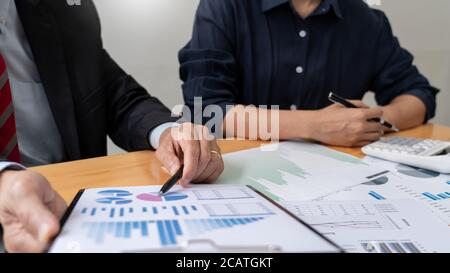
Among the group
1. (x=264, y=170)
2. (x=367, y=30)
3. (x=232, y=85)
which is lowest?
(x=264, y=170)

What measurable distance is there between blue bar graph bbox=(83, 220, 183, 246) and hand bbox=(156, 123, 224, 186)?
0.17 m

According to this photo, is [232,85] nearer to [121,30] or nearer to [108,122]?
[108,122]

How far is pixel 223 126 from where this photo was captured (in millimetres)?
914

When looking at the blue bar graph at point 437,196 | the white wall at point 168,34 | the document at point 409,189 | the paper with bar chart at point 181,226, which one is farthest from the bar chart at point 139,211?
the white wall at point 168,34

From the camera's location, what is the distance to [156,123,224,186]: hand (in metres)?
0.55

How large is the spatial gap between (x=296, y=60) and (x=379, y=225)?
0.69 metres

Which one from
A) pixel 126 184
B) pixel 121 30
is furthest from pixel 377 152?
pixel 121 30

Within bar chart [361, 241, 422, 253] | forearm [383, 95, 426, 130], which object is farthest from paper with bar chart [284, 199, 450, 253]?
forearm [383, 95, 426, 130]

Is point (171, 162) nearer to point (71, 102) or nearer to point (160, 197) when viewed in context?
point (160, 197)

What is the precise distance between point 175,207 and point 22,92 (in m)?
0.51

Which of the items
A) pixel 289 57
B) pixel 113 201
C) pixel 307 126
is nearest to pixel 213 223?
pixel 113 201

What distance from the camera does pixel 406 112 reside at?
98cm

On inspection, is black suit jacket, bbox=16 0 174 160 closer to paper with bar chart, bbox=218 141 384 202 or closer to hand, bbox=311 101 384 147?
paper with bar chart, bbox=218 141 384 202

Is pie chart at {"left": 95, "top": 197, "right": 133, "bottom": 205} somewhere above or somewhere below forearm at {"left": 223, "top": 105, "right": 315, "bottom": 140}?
below
